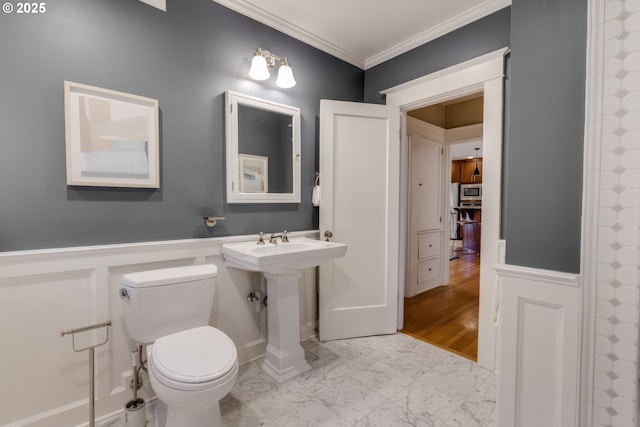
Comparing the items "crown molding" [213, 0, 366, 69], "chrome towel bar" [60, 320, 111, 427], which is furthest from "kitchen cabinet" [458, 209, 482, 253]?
"chrome towel bar" [60, 320, 111, 427]

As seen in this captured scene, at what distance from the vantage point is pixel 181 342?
1432 millimetres

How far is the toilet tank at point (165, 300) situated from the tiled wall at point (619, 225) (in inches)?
71.7

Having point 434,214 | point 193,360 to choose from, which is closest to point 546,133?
point 193,360

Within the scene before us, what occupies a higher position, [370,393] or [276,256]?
[276,256]

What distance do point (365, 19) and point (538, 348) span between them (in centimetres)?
240

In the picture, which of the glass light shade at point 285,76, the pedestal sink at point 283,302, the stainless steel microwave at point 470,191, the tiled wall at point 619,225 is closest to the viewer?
the tiled wall at point 619,225

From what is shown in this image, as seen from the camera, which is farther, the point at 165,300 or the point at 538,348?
the point at 165,300

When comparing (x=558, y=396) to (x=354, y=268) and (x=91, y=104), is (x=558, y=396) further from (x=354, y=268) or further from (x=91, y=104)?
(x=91, y=104)

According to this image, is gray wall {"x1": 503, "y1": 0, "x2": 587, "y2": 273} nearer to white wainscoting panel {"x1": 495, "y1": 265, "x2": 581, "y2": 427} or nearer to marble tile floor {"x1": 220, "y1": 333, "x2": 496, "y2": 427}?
white wainscoting panel {"x1": 495, "y1": 265, "x2": 581, "y2": 427}

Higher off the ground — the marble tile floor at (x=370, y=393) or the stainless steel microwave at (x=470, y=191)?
the stainless steel microwave at (x=470, y=191)

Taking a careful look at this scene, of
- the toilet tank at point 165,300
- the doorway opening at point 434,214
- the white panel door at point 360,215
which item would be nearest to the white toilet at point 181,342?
the toilet tank at point 165,300

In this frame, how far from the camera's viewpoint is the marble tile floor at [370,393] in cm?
159

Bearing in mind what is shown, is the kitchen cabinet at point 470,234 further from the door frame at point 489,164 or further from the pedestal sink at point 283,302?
the pedestal sink at point 283,302

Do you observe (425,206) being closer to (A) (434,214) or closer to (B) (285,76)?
(A) (434,214)
